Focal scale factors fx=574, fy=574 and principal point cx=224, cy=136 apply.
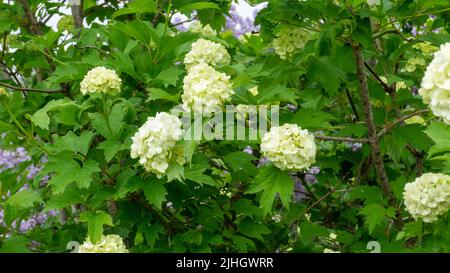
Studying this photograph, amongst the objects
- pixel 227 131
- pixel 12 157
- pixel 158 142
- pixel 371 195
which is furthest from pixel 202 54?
pixel 12 157

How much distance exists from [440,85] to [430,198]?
547 millimetres

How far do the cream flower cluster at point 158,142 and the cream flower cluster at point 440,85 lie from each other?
87 centimetres

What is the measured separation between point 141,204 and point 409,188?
1135 millimetres

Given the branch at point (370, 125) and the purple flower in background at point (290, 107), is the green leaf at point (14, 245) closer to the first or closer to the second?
the purple flower in background at point (290, 107)

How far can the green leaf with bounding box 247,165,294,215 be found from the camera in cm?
210

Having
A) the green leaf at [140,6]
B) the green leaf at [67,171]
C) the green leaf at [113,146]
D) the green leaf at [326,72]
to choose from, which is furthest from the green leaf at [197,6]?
the green leaf at [67,171]

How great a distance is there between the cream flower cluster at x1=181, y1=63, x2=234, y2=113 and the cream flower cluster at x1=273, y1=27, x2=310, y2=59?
2.52 feet

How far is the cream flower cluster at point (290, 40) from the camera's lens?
279 centimetres

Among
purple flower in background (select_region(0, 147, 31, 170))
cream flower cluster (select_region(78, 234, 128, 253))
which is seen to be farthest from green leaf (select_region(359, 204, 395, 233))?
purple flower in background (select_region(0, 147, 31, 170))

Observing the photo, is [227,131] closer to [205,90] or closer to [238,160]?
[205,90]

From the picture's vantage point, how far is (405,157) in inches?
124

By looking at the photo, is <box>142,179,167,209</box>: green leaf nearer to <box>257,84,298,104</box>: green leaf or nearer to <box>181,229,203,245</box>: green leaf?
<box>181,229,203,245</box>: green leaf
